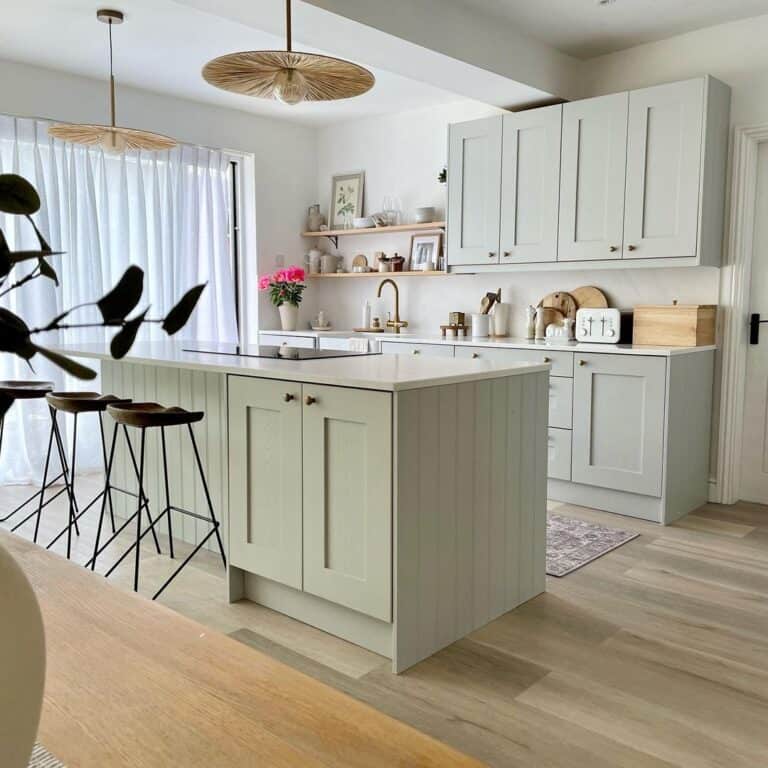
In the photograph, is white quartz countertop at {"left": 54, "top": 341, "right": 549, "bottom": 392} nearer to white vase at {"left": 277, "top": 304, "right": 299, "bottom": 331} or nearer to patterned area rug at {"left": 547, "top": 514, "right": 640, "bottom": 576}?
patterned area rug at {"left": 547, "top": 514, "right": 640, "bottom": 576}

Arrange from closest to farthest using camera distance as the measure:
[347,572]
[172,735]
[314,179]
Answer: [172,735] → [347,572] → [314,179]

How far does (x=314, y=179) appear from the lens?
21.4 ft

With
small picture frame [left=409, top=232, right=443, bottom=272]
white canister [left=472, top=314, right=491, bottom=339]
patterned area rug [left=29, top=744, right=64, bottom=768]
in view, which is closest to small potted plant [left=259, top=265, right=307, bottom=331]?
small picture frame [left=409, top=232, right=443, bottom=272]

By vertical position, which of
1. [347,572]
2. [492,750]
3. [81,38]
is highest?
[81,38]

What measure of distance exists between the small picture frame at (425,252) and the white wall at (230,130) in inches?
47.4

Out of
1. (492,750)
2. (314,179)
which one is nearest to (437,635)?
(492,750)

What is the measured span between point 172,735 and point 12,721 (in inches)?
8.7

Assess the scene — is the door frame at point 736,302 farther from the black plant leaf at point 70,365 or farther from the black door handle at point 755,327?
the black plant leaf at point 70,365

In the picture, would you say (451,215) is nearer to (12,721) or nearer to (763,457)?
(763,457)

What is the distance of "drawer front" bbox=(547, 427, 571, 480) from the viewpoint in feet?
13.9

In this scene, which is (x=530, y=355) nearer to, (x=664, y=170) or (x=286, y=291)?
(x=664, y=170)

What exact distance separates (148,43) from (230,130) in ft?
5.04

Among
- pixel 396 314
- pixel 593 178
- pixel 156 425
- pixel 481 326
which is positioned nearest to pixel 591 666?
pixel 156 425

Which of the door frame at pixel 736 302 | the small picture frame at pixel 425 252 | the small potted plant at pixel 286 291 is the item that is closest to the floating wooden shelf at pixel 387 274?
the small picture frame at pixel 425 252
